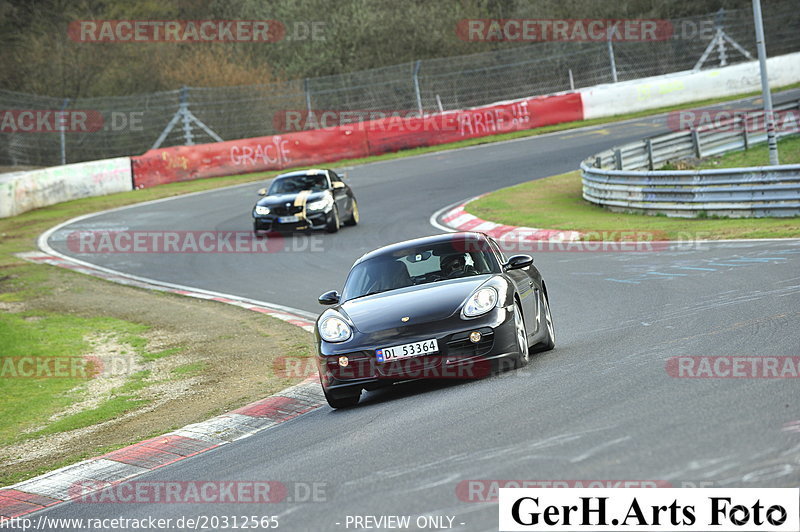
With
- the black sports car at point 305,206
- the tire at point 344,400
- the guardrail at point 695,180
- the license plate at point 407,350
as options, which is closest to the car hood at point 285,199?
the black sports car at point 305,206

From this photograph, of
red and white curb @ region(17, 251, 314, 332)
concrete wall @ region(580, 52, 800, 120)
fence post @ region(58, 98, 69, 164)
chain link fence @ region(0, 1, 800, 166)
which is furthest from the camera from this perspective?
concrete wall @ region(580, 52, 800, 120)

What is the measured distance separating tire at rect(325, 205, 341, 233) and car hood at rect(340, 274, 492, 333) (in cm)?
1406

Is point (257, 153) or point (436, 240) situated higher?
point (257, 153)

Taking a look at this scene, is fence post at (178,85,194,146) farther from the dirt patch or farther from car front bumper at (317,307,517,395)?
car front bumper at (317,307,517,395)

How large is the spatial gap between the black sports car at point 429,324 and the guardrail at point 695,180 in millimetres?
10227

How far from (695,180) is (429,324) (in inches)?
521

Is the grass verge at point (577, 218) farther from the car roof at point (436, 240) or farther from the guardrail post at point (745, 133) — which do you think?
the car roof at point (436, 240)

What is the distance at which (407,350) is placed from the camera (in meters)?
8.46

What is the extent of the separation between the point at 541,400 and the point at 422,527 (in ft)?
8.34

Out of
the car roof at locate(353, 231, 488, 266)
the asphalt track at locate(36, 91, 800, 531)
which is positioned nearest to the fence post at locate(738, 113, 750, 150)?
the asphalt track at locate(36, 91, 800, 531)

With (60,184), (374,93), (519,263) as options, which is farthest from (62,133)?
(519,263)

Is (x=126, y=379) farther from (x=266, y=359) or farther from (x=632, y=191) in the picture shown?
(x=632, y=191)

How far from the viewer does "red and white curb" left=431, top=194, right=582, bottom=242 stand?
65.5 ft

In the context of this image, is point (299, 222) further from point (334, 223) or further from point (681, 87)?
point (681, 87)
